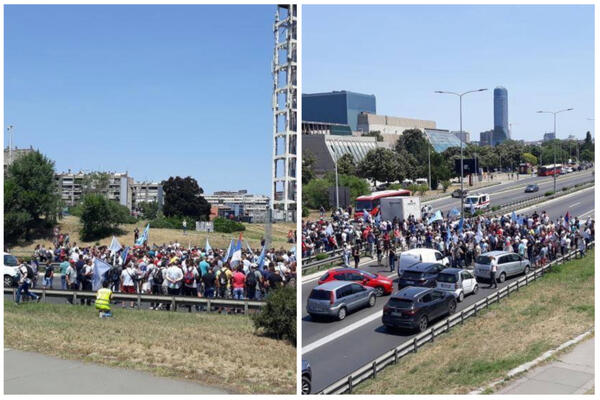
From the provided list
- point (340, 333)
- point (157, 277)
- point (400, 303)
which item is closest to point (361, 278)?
point (400, 303)

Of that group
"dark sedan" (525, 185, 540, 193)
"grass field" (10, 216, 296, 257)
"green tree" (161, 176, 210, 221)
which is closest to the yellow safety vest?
"grass field" (10, 216, 296, 257)

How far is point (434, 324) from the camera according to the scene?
15922 millimetres

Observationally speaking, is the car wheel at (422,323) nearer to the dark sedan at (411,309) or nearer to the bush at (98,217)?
the dark sedan at (411,309)

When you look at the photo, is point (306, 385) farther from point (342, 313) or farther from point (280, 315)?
point (342, 313)

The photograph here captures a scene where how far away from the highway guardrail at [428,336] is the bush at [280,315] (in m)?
1.97

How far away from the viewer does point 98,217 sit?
31578 mm

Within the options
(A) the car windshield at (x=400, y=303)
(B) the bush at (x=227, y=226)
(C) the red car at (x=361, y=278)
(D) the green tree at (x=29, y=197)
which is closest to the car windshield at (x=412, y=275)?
(C) the red car at (x=361, y=278)

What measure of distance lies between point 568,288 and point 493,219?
7940 mm

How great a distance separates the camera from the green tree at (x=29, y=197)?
17328mm

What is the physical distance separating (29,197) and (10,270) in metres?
3.13

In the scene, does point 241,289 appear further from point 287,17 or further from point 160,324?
point 287,17

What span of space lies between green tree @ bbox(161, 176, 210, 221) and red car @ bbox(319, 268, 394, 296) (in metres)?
47.9

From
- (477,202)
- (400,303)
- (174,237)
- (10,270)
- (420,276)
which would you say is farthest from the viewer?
(174,237)
